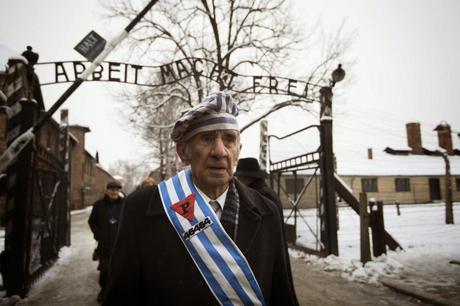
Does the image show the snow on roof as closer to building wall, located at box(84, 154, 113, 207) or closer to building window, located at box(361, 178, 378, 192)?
building window, located at box(361, 178, 378, 192)

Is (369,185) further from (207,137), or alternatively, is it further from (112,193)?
(207,137)

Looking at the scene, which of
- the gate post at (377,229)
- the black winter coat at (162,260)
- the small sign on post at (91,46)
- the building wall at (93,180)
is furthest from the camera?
the building wall at (93,180)

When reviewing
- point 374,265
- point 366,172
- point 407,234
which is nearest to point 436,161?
point 366,172

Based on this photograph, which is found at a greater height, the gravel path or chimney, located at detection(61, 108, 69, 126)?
chimney, located at detection(61, 108, 69, 126)

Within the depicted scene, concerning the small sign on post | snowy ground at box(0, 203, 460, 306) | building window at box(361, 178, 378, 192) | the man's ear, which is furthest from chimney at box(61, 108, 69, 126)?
building window at box(361, 178, 378, 192)

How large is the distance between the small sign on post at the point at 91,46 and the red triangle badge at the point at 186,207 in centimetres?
334

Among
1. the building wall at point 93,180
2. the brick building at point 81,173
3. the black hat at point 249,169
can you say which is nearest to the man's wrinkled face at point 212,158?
the black hat at point 249,169

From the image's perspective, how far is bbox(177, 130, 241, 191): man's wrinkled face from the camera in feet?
5.77

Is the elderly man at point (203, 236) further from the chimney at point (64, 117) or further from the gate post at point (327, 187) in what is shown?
the chimney at point (64, 117)

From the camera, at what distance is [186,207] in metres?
1.68

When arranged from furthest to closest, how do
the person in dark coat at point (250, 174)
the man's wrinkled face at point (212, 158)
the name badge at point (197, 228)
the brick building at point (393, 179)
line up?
the brick building at point (393, 179)
the person in dark coat at point (250, 174)
the man's wrinkled face at point (212, 158)
the name badge at point (197, 228)

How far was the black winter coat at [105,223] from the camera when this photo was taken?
5125mm

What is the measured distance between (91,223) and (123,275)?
4541mm

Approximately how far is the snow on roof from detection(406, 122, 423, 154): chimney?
1.74 m
